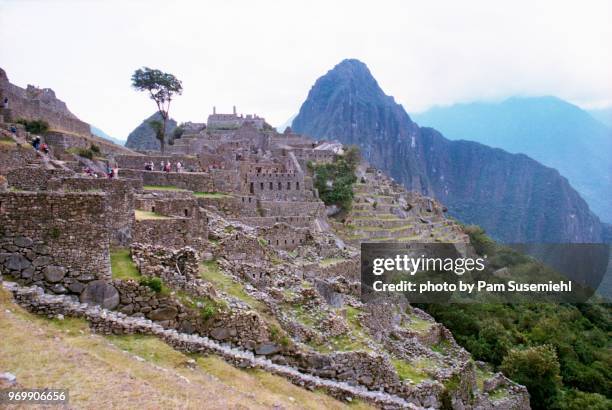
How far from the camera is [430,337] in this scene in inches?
893

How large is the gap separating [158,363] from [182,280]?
274cm

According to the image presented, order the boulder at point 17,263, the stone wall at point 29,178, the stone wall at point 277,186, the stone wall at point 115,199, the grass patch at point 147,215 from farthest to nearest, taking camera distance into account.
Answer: the stone wall at point 277,186 → the grass patch at point 147,215 → the stone wall at point 29,178 → the stone wall at point 115,199 → the boulder at point 17,263

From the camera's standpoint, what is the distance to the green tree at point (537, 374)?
25234 millimetres

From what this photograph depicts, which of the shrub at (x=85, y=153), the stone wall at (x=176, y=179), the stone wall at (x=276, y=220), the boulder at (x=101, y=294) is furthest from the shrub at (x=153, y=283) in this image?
the shrub at (x=85, y=153)

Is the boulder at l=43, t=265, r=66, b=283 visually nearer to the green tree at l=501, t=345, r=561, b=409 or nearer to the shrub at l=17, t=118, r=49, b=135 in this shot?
the shrub at l=17, t=118, r=49, b=135

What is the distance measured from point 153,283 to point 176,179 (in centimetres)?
1463

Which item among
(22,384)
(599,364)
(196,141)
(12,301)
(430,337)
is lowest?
(599,364)

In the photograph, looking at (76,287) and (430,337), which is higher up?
(76,287)

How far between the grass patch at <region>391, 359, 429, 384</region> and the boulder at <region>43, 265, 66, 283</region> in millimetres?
10613

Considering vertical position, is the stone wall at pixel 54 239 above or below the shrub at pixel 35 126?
below

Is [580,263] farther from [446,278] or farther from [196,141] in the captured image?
[196,141]

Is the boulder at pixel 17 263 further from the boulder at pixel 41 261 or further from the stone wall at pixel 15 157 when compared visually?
the stone wall at pixel 15 157

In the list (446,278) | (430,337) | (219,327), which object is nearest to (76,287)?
(219,327)

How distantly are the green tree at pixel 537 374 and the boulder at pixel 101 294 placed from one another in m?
23.1
